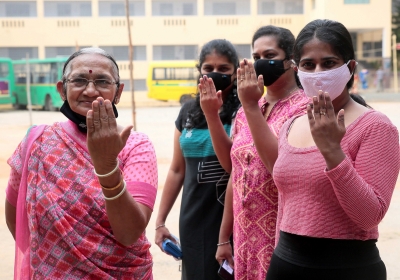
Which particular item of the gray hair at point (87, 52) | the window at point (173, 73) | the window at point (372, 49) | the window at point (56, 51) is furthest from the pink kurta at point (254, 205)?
the window at point (372, 49)

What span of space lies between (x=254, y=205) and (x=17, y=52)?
1486 inches

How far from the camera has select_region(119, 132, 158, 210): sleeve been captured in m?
2.11

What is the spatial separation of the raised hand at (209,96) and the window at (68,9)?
38.1 m

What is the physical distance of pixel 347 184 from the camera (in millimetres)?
1972

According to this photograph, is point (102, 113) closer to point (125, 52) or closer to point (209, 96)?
point (209, 96)

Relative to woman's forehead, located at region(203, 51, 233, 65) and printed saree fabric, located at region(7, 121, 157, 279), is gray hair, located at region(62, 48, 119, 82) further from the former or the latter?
woman's forehead, located at region(203, 51, 233, 65)

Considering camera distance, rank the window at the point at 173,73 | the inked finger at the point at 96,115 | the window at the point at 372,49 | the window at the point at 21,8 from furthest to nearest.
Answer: the window at the point at 372,49
the window at the point at 21,8
the window at the point at 173,73
the inked finger at the point at 96,115

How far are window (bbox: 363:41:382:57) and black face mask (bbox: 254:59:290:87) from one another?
126 feet

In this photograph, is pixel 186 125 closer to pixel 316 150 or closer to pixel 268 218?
pixel 268 218

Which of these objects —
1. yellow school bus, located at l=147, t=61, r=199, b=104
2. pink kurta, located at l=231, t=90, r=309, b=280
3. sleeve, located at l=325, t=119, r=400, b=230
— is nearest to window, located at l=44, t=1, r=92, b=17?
yellow school bus, located at l=147, t=61, r=199, b=104

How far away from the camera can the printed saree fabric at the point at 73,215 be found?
209cm

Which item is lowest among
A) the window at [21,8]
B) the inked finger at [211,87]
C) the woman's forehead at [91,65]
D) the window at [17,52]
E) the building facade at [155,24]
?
the inked finger at [211,87]

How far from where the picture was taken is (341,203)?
6.67ft

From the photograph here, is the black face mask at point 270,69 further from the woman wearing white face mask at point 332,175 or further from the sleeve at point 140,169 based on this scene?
the sleeve at point 140,169
